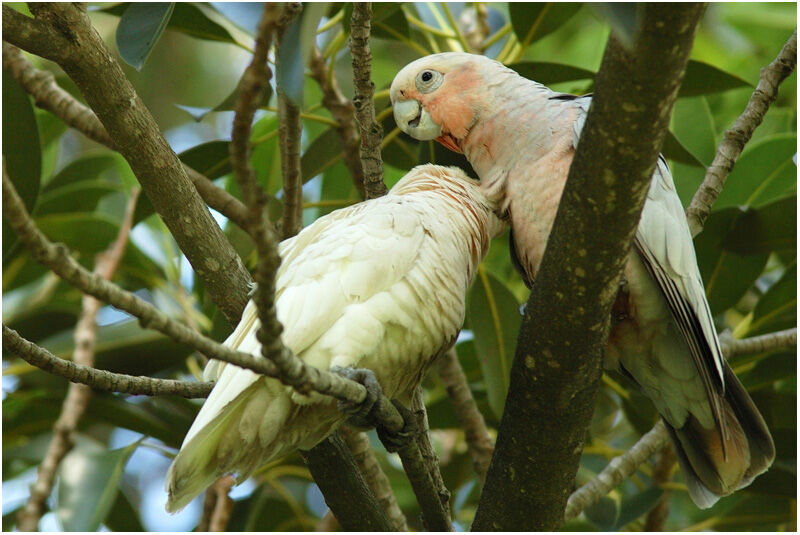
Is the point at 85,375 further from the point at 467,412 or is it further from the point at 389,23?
the point at 389,23

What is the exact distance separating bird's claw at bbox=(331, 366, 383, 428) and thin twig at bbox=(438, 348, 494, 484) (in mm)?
718

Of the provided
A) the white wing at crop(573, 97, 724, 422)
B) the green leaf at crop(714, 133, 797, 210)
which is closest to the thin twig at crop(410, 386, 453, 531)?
the white wing at crop(573, 97, 724, 422)

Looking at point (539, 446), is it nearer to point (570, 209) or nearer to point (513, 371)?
point (513, 371)

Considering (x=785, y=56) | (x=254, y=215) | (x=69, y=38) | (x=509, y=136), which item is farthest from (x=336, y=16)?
(x=254, y=215)

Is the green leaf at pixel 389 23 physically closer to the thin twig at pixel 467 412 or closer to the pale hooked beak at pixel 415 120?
the pale hooked beak at pixel 415 120

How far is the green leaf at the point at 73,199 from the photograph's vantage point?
8.87 ft

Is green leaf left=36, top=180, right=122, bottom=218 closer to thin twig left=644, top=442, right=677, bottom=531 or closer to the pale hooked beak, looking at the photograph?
the pale hooked beak

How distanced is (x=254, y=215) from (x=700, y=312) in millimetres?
1133

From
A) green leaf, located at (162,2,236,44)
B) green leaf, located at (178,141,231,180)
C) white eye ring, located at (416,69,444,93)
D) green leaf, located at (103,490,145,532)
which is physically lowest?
green leaf, located at (103,490,145,532)

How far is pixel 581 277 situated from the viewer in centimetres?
132

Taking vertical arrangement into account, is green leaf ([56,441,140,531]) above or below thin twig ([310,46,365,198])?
below

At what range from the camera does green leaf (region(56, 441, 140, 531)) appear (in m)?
2.26

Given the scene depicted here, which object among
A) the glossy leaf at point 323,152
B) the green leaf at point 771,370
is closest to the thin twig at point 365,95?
the glossy leaf at point 323,152

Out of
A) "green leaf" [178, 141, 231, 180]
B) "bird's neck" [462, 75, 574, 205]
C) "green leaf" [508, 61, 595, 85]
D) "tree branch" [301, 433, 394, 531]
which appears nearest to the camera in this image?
"tree branch" [301, 433, 394, 531]
